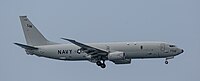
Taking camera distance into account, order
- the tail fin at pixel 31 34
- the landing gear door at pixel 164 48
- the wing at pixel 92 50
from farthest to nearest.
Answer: the tail fin at pixel 31 34
the landing gear door at pixel 164 48
the wing at pixel 92 50

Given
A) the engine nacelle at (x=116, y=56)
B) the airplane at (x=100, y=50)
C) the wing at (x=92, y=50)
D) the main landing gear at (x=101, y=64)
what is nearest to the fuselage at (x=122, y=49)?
the airplane at (x=100, y=50)

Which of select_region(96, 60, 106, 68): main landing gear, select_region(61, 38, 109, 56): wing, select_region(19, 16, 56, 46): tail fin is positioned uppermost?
select_region(19, 16, 56, 46): tail fin

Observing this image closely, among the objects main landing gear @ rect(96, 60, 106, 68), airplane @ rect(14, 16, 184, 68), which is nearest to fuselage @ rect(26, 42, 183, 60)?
airplane @ rect(14, 16, 184, 68)

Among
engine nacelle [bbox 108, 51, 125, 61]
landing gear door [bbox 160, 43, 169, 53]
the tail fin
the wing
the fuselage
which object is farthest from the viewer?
the tail fin

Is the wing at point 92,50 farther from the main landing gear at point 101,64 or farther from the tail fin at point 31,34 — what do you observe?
the tail fin at point 31,34

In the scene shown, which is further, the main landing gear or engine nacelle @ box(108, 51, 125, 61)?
the main landing gear

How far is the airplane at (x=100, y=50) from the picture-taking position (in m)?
76.6

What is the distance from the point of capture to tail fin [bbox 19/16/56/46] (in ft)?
273

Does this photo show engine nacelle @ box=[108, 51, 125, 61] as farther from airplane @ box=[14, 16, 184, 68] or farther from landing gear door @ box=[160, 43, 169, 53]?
landing gear door @ box=[160, 43, 169, 53]

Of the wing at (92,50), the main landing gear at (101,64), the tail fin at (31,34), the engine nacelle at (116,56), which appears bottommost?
the main landing gear at (101,64)

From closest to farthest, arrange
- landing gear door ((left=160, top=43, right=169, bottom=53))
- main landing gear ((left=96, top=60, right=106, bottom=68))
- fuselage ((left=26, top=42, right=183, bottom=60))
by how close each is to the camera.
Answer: fuselage ((left=26, top=42, right=183, bottom=60)), landing gear door ((left=160, top=43, right=169, bottom=53)), main landing gear ((left=96, top=60, right=106, bottom=68))

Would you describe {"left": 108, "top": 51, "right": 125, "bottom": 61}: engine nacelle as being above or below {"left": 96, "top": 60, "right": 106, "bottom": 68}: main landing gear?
above

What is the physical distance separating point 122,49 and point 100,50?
2.75 meters

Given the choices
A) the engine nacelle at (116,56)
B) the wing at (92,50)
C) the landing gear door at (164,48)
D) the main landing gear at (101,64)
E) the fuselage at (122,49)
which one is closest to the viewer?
the engine nacelle at (116,56)
